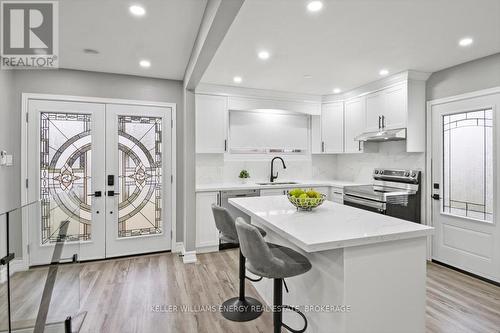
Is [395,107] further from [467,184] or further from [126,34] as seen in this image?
[126,34]

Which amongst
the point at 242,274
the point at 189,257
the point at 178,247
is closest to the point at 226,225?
the point at 242,274

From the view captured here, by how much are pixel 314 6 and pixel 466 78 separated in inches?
95.7

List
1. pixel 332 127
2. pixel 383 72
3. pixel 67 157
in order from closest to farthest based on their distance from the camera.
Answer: pixel 67 157 < pixel 383 72 < pixel 332 127

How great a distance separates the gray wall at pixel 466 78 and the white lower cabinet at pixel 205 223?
10.8ft

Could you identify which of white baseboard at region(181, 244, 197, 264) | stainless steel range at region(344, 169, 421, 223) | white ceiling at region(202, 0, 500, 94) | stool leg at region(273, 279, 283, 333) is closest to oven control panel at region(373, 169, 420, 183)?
stainless steel range at region(344, 169, 421, 223)

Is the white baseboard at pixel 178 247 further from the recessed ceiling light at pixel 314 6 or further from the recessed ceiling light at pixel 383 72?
the recessed ceiling light at pixel 383 72

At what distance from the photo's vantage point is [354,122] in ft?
14.8

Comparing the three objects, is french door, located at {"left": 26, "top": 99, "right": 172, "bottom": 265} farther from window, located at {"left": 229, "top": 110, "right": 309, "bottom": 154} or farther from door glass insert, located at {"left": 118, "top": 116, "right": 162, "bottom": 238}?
window, located at {"left": 229, "top": 110, "right": 309, "bottom": 154}

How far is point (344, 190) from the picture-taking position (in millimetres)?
4289

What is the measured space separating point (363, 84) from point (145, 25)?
10.6 ft

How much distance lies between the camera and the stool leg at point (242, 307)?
7.79 feet

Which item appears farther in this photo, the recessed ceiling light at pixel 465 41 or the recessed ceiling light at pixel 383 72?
the recessed ceiling light at pixel 383 72

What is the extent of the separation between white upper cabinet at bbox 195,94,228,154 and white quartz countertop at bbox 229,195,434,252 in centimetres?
206

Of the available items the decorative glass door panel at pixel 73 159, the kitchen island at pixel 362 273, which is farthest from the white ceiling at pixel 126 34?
the kitchen island at pixel 362 273
